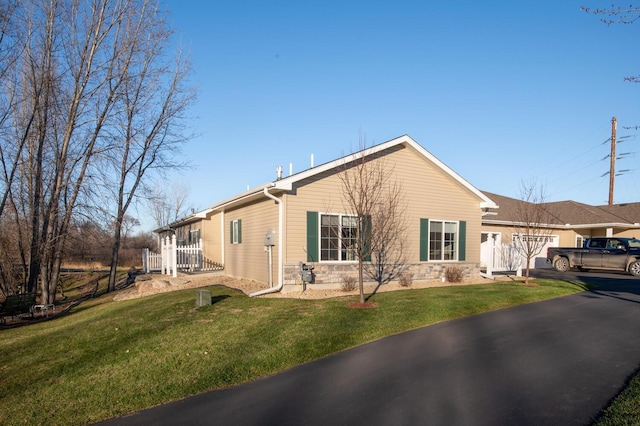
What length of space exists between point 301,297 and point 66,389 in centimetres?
681

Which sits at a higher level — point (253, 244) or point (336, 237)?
point (336, 237)

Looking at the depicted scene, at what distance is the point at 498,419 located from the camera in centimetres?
415

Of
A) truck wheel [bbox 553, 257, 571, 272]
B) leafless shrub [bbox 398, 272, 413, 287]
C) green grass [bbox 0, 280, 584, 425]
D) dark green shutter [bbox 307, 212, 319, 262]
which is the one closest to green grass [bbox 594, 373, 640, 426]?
green grass [bbox 0, 280, 584, 425]

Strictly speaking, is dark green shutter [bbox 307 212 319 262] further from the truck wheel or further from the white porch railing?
the truck wheel

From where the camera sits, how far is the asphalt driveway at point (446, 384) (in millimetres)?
4336

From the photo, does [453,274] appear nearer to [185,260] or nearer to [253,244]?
[253,244]

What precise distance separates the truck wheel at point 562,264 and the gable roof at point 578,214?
6.73 ft

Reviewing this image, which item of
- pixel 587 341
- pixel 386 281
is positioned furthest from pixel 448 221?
pixel 587 341

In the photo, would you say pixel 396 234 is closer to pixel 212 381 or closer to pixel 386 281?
pixel 386 281

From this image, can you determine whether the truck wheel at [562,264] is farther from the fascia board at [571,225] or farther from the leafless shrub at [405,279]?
the leafless shrub at [405,279]

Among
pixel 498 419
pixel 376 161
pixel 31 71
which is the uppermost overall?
pixel 31 71

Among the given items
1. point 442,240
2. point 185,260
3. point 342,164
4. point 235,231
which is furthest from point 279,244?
point 185,260

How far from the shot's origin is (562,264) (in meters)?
21.1

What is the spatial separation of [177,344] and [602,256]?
2031cm
